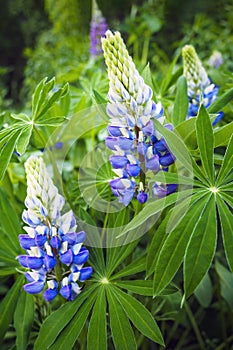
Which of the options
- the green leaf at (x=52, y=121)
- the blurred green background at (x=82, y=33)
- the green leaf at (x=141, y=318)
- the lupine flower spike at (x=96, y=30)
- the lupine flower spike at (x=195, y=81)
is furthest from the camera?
the blurred green background at (x=82, y=33)

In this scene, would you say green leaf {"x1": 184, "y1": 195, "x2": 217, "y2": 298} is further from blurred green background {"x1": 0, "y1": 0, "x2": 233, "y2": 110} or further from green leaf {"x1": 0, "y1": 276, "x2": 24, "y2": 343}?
blurred green background {"x1": 0, "y1": 0, "x2": 233, "y2": 110}

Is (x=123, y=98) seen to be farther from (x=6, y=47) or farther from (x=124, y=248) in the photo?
(x=6, y=47)

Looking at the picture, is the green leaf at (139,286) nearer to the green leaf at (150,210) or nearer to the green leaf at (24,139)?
the green leaf at (150,210)

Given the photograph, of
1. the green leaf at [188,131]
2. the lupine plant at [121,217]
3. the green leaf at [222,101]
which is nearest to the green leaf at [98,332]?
the lupine plant at [121,217]

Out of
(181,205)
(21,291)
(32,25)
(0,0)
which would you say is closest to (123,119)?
(181,205)

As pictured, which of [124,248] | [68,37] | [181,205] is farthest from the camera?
[68,37]

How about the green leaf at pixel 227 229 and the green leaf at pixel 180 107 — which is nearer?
the green leaf at pixel 227 229

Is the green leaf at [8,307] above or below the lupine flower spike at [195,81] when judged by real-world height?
below

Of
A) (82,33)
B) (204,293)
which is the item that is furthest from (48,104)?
(82,33)

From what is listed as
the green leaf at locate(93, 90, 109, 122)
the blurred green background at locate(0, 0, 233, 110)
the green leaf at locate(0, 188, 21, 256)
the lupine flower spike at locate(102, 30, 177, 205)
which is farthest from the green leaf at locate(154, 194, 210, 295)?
the blurred green background at locate(0, 0, 233, 110)
